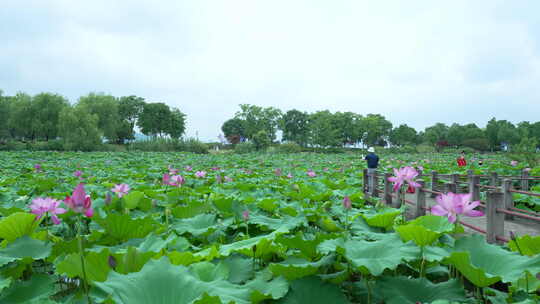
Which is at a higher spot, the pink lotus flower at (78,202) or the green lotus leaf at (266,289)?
the pink lotus flower at (78,202)

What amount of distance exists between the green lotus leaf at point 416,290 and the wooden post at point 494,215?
2193 mm

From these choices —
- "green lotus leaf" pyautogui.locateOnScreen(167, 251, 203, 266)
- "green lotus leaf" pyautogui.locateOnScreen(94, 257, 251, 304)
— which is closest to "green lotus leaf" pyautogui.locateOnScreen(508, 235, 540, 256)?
"green lotus leaf" pyautogui.locateOnScreen(94, 257, 251, 304)

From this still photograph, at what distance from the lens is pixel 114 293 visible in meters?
1.03

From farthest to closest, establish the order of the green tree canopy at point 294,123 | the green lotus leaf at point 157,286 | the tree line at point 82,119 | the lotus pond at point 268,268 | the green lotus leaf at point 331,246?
the green tree canopy at point 294,123 → the tree line at point 82,119 → the green lotus leaf at point 331,246 → the lotus pond at point 268,268 → the green lotus leaf at point 157,286

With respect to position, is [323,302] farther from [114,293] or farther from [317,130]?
[317,130]

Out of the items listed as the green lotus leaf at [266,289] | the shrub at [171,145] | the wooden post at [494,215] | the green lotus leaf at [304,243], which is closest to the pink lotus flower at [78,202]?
the green lotus leaf at [266,289]

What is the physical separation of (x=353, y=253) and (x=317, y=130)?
57827mm

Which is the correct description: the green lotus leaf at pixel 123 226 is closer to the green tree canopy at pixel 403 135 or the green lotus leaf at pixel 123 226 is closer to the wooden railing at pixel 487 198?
the wooden railing at pixel 487 198

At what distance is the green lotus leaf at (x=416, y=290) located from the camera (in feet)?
4.50

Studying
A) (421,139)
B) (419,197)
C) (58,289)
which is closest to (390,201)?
(419,197)

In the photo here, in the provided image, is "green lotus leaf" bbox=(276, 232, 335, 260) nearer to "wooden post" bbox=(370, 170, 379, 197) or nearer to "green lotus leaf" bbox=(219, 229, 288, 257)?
"green lotus leaf" bbox=(219, 229, 288, 257)

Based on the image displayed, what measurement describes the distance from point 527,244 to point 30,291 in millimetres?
2311

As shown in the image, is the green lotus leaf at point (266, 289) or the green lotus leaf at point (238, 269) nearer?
the green lotus leaf at point (266, 289)

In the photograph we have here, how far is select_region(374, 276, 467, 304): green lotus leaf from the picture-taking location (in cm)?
137
